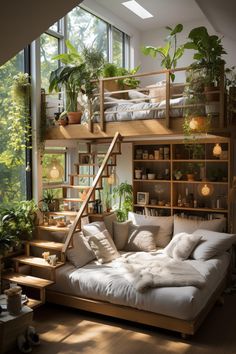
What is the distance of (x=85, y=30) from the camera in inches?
261

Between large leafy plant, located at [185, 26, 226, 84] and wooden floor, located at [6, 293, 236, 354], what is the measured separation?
2864mm

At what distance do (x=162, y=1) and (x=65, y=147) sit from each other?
321 cm

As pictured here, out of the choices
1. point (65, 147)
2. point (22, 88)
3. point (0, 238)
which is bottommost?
point (0, 238)

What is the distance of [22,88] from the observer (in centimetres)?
500

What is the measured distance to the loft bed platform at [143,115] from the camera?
4.20m

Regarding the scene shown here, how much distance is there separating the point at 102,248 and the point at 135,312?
1142mm

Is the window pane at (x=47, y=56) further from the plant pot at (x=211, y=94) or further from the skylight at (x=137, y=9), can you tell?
the plant pot at (x=211, y=94)

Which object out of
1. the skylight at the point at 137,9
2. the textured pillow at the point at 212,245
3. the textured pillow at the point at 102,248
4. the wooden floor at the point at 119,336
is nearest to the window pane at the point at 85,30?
the skylight at the point at 137,9

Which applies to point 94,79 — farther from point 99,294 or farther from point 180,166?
point 99,294

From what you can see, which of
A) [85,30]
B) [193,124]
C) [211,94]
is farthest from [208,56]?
[85,30]

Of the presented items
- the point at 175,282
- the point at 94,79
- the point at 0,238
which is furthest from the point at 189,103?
the point at 0,238

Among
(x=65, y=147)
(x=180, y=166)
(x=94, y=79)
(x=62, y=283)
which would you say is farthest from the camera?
(x=180, y=166)

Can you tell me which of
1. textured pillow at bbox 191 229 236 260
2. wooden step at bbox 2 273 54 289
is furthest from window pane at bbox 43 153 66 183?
textured pillow at bbox 191 229 236 260

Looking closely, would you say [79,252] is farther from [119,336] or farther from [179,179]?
[179,179]
